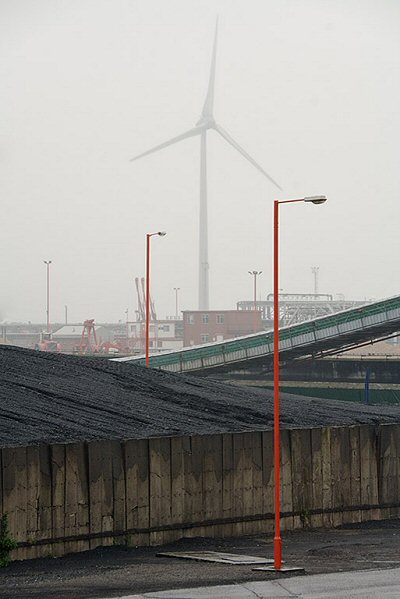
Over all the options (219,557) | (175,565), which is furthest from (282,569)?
(219,557)

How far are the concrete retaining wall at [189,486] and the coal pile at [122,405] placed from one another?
1.40 metres

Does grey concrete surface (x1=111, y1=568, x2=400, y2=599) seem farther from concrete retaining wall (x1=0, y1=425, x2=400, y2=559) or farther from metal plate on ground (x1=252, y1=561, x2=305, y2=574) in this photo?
concrete retaining wall (x1=0, y1=425, x2=400, y2=559)

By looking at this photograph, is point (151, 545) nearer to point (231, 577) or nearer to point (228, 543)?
point (228, 543)

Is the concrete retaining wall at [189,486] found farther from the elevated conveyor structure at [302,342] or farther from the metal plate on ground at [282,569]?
the elevated conveyor structure at [302,342]

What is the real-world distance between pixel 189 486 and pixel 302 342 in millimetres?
66897

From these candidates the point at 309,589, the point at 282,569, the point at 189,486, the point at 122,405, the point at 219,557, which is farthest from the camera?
the point at 122,405

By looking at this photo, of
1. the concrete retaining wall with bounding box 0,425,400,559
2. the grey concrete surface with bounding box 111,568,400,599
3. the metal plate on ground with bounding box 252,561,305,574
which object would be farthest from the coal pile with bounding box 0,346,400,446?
the grey concrete surface with bounding box 111,568,400,599

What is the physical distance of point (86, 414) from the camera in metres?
46.2

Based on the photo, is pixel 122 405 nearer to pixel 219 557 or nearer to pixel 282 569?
pixel 219 557

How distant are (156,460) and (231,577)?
29.6ft

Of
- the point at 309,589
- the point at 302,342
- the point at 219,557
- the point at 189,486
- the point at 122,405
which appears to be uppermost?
the point at 302,342

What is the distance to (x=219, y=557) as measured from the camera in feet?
124

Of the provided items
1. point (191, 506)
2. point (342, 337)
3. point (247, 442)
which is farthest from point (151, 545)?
point (342, 337)

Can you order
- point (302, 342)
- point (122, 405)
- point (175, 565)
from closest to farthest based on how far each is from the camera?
point (175, 565)
point (122, 405)
point (302, 342)
